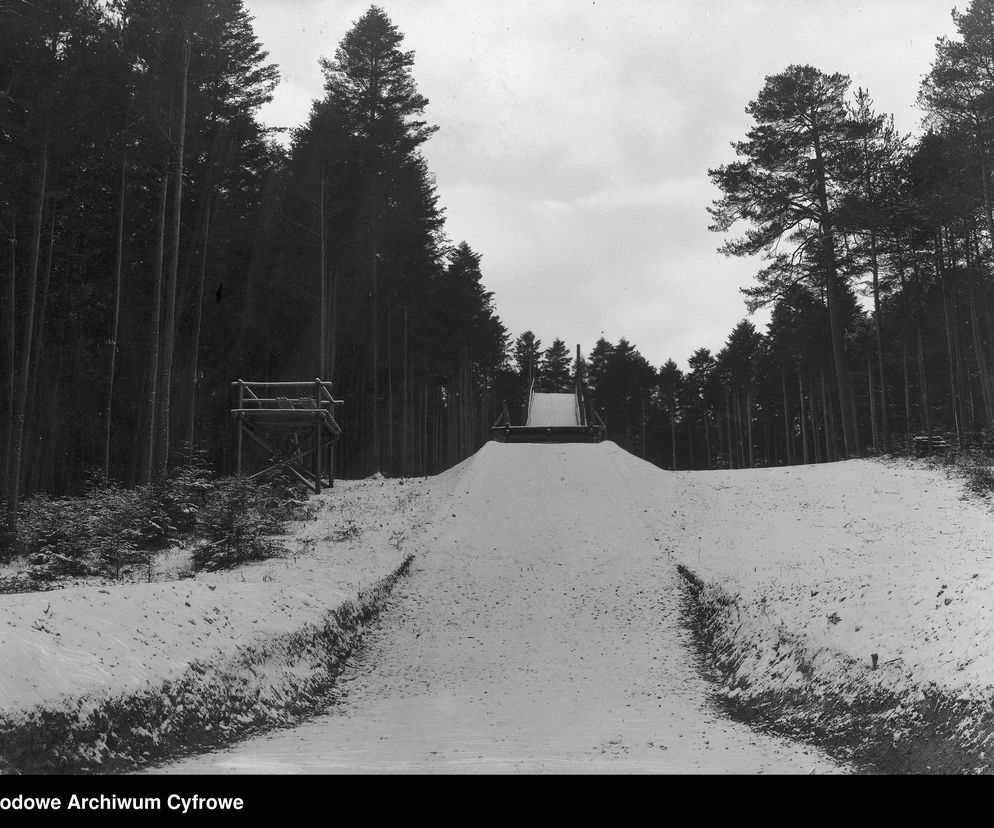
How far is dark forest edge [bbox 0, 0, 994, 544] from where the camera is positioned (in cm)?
2053

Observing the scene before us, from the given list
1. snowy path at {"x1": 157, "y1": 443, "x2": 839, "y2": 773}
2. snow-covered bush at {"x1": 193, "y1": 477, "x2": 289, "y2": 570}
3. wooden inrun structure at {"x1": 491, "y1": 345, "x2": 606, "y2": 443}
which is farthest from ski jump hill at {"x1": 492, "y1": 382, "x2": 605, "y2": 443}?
snow-covered bush at {"x1": 193, "y1": 477, "x2": 289, "y2": 570}

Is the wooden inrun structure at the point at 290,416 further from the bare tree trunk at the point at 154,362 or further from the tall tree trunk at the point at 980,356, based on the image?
the tall tree trunk at the point at 980,356

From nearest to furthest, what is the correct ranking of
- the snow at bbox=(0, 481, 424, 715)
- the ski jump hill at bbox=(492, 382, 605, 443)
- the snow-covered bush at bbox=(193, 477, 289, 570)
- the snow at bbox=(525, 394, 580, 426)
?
the snow at bbox=(0, 481, 424, 715) → the snow-covered bush at bbox=(193, 477, 289, 570) → the ski jump hill at bbox=(492, 382, 605, 443) → the snow at bbox=(525, 394, 580, 426)

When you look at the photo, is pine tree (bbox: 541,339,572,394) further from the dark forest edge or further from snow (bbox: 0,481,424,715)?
snow (bbox: 0,481,424,715)

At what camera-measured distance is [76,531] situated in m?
15.0

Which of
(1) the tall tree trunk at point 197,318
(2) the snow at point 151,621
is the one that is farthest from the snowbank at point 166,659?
(1) the tall tree trunk at point 197,318

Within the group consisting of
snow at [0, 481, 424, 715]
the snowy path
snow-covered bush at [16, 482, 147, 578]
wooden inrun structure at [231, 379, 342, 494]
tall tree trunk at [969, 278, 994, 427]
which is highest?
tall tree trunk at [969, 278, 994, 427]

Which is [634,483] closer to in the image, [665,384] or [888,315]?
[888,315]

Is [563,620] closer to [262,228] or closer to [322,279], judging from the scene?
[322,279]

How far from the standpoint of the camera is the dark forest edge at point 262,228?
20531mm

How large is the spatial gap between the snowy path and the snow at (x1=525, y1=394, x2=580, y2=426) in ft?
96.0

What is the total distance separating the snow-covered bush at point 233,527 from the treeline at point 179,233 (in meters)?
2.61

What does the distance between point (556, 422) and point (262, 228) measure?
2371 cm
